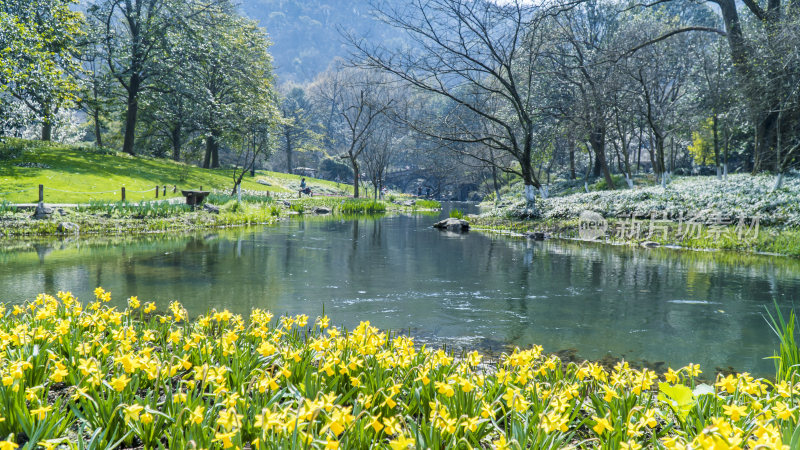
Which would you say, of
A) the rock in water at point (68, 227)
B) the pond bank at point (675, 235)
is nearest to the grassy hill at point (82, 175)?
the rock in water at point (68, 227)

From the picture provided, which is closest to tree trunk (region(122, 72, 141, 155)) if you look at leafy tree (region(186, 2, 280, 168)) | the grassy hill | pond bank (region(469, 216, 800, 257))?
the grassy hill

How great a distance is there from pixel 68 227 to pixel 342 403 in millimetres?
16383

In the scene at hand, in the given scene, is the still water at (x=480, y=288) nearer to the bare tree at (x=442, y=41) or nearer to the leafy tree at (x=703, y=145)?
the bare tree at (x=442, y=41)

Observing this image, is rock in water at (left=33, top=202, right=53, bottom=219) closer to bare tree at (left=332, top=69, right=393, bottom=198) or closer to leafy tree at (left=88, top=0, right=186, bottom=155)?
bare tree at (left=332, top=69, right=393, bottom=198)

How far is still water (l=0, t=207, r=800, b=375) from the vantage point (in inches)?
207

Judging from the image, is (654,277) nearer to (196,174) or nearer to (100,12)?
(196,174)

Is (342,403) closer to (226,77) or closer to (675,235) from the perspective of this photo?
(675,235)

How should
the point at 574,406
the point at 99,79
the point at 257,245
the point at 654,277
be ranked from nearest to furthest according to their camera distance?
1. the point at 574,406
2. the point at 654,277
3. the point at 257,245
4. the point at 99,79

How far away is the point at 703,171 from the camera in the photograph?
35.2 metres

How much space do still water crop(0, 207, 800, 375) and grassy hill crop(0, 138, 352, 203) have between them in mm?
9903

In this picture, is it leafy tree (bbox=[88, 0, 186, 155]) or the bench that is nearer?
the bench

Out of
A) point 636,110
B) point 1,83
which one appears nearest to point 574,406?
point 1,83

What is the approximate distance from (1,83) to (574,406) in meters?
24.5

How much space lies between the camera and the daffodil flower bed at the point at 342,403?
77.1 inches
